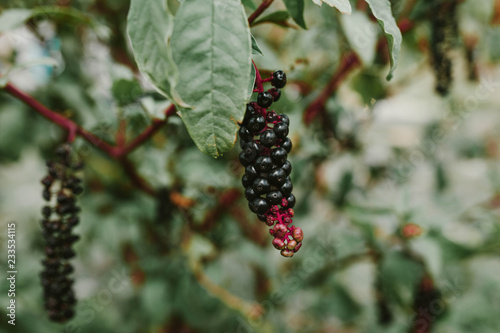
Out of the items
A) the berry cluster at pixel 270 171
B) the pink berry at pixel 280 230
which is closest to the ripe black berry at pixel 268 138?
the berry cluster at pixel 270 171

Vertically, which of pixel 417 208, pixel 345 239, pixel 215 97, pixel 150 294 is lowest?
pixel 150 294

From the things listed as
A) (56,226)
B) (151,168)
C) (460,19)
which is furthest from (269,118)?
(460,19)

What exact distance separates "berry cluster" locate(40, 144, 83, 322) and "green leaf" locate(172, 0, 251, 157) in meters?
0.52

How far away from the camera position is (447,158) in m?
2.11

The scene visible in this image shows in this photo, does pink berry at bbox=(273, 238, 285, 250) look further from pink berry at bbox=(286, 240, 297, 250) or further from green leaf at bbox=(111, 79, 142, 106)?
green leaf at bbox=(111, 79, 142, 106)

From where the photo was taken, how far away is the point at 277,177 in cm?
62

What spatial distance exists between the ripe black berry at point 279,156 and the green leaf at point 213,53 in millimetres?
115

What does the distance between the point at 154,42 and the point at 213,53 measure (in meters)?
0.08

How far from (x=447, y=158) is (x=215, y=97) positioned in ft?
6.42

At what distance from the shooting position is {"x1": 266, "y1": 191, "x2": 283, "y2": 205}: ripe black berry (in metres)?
0.62

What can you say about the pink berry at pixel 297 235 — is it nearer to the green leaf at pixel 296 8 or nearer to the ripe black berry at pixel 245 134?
the ripe black berry at pixel 245 134

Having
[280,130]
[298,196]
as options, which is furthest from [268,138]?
[298,196]

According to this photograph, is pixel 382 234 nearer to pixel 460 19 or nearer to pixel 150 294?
pixel 460 19

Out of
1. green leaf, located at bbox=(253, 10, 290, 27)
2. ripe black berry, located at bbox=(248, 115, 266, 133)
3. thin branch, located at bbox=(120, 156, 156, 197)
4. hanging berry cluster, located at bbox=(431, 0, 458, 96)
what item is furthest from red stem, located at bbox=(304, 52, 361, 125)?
ripe black berry, located at bbox=(248, 115, 266, 133)
